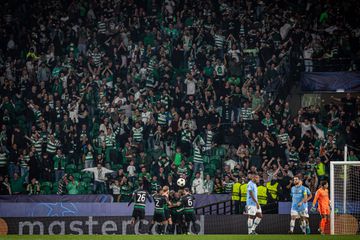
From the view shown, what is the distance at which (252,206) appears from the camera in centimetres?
2517

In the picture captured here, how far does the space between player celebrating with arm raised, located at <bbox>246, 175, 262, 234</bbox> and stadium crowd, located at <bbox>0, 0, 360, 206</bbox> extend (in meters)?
2.34

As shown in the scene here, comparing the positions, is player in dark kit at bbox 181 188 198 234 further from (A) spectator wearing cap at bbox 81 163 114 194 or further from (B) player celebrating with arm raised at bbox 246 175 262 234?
(A) spectator wearing cap at bbox 81 163 114 194

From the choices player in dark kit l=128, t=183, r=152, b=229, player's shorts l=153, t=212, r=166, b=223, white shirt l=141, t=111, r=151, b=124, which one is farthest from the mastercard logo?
white shirt l=141, t=111, r=151, b=124

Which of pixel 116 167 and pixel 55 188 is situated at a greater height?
pixel 116 167

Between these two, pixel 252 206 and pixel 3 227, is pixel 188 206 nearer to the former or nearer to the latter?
pixel 252 206

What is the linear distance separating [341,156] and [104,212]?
8.65 metres

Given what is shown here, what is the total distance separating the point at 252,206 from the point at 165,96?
312 inches

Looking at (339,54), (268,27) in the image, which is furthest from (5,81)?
(339,54)

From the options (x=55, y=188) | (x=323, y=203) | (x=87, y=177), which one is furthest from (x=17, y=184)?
(x=323, y=203)

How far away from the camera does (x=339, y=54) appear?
3222 cm

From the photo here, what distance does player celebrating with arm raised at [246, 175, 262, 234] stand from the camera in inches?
985

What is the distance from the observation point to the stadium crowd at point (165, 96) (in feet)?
96.1

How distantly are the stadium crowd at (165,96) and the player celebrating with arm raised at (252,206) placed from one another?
2339 mm

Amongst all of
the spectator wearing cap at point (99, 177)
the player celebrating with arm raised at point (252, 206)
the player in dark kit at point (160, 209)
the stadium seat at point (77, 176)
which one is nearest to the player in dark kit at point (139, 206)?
the player in dark kit at point (160, 209)
